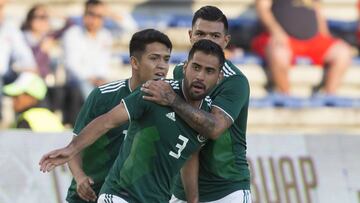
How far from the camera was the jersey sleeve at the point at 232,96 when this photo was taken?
6590mm

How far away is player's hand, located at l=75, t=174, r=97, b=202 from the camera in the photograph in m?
7.02

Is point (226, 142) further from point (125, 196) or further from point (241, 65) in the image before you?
point (241, 65)

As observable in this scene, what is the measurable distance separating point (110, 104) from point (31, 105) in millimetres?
4751

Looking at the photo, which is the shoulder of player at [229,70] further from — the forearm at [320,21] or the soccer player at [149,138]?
the forearm at [320,21]

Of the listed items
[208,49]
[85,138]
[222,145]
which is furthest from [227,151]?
[85,138]

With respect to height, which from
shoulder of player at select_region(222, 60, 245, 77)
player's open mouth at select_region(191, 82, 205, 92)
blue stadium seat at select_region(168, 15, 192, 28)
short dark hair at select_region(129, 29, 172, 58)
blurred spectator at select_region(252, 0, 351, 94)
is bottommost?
blurred spectator at select_region(252, 0, 351, 94)

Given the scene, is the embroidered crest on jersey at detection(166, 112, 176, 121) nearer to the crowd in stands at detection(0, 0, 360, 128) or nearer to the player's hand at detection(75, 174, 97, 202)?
the player's hand at detection(75, 174, 97, 202)

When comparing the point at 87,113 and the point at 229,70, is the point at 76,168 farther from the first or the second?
the point at 229,70

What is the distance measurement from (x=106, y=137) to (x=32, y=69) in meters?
5.29

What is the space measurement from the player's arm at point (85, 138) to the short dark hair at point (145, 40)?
107 centimetres

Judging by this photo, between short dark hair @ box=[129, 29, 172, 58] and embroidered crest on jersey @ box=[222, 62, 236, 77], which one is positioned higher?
short dark hair @ box=[129, 29, 172, 58]

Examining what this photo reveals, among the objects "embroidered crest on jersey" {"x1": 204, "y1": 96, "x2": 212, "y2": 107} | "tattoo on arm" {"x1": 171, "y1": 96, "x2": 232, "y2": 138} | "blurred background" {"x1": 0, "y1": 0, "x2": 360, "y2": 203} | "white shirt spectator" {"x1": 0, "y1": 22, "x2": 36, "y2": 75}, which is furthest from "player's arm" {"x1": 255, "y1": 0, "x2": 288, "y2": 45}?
"tattoo on arm" {"x1": 171, "y1": 96, "x2": 232, "y2": 138}

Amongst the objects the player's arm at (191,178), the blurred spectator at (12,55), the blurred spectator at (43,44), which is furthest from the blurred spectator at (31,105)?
the player's arm at (191,178)

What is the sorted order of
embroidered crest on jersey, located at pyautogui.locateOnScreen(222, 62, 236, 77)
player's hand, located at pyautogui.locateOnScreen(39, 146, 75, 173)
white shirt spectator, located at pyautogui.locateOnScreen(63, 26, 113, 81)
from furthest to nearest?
white shirt spectator, located at pyautogui.locateOnScreen(63, 26, 113, 81) < embroidered crest on jersey, located at pyautogui.locateOnScreen(222, 62, 236, 77) < player's hand, located at pyautogui.locateOnScreen(39, 146, 75, 173)
